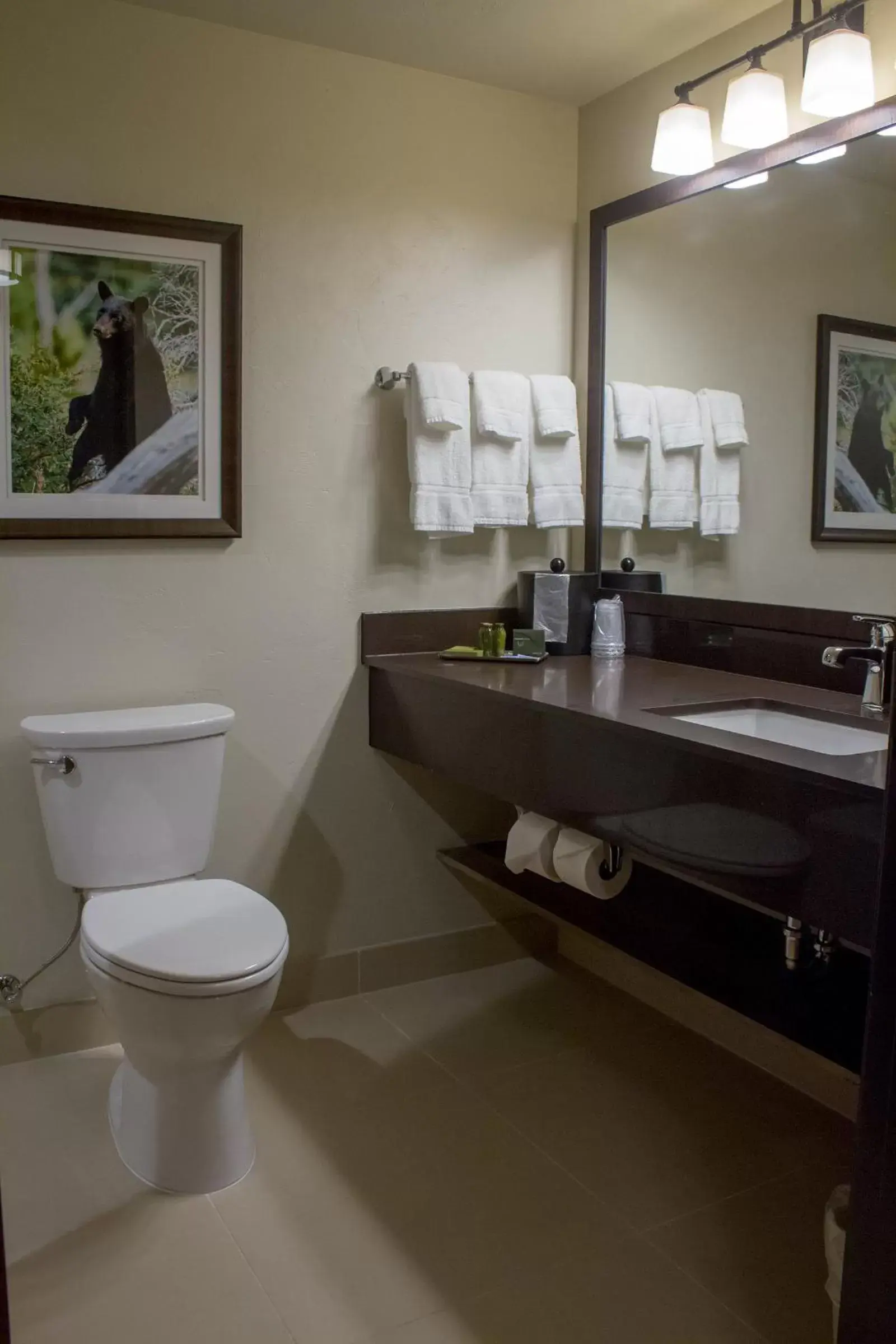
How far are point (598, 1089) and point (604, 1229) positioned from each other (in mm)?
462

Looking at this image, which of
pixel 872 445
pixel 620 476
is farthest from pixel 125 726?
pixel 872 445

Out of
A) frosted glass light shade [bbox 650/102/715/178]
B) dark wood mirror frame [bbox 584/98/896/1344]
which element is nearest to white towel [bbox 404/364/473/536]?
frosted glass light shade [bbox 650/102/715/178]

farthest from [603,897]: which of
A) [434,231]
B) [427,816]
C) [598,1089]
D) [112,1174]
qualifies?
[434,231]

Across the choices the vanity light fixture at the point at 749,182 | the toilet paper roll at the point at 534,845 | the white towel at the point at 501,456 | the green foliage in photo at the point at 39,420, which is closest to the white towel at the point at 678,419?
the white towel at the point at 501,456

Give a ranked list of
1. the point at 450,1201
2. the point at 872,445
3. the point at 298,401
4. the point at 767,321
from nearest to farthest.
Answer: the point at 450,1201 < the point at 872,445 < the point at 767,321 < the point at 298,401

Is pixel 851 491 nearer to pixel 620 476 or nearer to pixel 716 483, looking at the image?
pixel 716 483

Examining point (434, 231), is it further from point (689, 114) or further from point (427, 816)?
point (427, 816)

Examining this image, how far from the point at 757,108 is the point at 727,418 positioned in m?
0.60

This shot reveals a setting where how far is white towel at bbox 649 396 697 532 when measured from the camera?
2.56 metres

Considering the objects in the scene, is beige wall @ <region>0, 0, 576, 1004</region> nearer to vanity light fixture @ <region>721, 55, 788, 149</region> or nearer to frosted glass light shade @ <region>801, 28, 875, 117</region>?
vanity light fixture @ <region>721, 55, 788, 149</region>

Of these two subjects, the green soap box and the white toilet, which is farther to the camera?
the green soap box

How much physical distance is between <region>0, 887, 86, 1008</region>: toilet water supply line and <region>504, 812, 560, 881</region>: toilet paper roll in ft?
2.94

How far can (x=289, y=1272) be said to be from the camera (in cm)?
177

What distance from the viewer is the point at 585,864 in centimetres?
213
